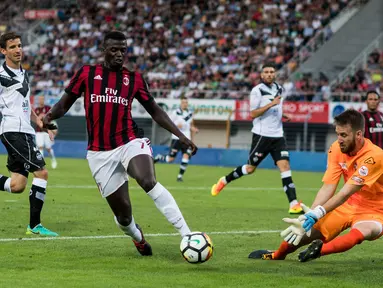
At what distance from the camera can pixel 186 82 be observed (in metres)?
38.7

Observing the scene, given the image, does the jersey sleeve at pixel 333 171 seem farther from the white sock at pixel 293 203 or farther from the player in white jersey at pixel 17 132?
the white sock at pixel 293 203

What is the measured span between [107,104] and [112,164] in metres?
0.62

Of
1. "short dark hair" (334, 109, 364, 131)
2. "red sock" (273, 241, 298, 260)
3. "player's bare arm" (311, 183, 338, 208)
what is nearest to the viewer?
"short dark hair" (334, 109, 364, 131)

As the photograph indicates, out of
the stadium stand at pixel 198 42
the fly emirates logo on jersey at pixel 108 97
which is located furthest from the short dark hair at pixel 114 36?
the stadium stand at pixel 198 42

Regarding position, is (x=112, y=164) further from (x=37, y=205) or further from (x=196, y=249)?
(x=37, y=205)

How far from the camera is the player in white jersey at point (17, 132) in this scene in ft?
34.4

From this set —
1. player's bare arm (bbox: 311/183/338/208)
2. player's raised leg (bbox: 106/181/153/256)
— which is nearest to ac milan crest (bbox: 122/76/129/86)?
player's raised leg (bbox: 106/181/153/256)

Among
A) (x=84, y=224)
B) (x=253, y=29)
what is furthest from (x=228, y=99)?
(x=84, y=224)

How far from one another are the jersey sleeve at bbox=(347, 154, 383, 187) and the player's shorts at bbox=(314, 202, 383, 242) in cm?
44

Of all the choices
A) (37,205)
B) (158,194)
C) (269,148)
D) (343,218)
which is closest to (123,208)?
(158,194)

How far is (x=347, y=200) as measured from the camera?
8.57 m

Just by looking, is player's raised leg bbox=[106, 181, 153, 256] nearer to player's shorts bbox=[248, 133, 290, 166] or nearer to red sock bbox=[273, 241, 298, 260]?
red sock bbox=[273, 241, 298, 260]

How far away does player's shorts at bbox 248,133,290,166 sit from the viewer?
15.1 metres

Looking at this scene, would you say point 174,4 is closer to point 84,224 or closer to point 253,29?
point 253,29
